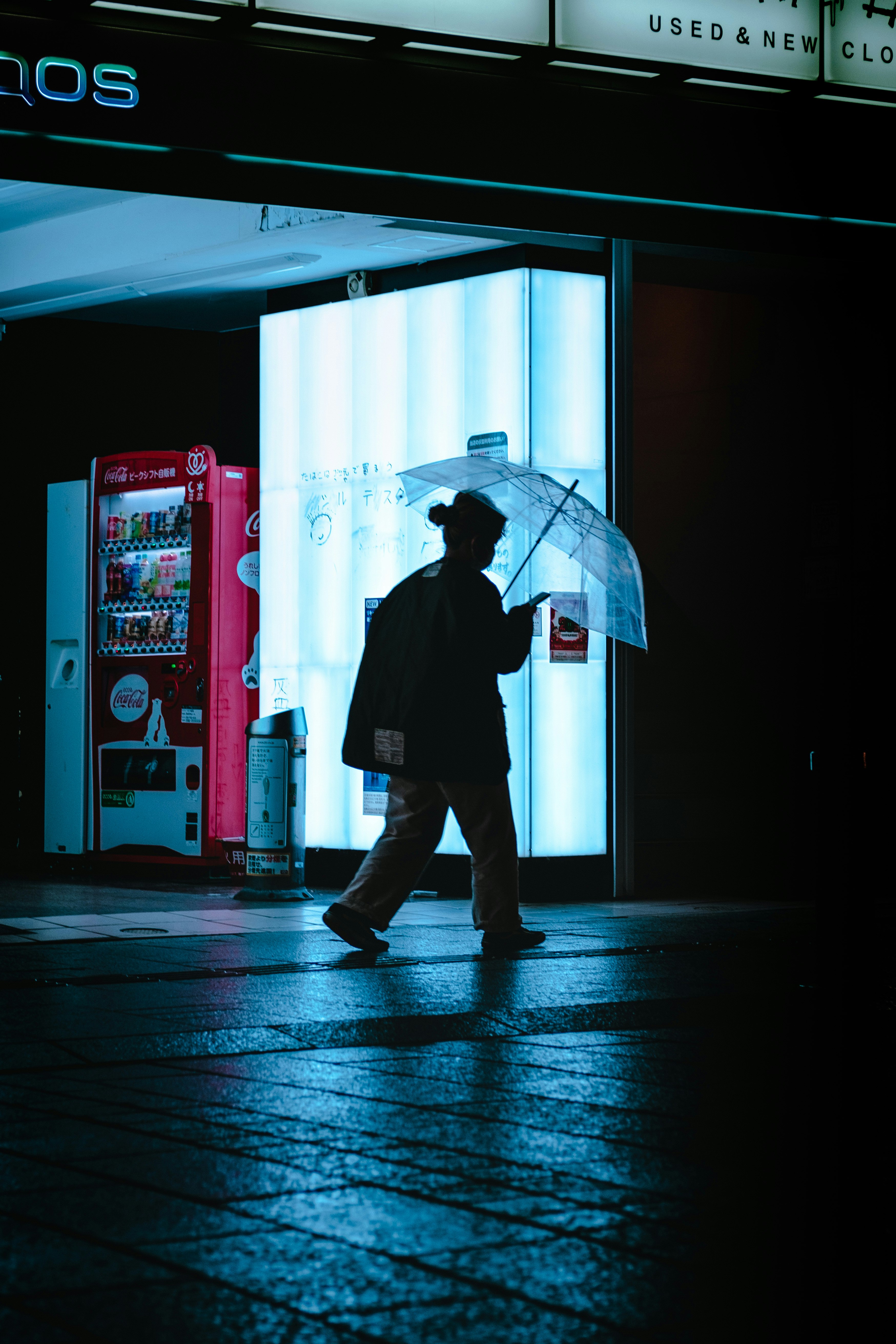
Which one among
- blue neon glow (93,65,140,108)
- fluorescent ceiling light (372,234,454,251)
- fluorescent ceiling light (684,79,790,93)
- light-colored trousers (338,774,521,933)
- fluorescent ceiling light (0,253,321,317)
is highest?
fluorescent ceiling light (0,253,321,317)

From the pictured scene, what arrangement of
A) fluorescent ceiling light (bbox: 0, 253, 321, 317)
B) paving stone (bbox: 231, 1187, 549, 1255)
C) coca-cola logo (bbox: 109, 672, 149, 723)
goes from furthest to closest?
1. coca-cola logo (bbox: 109, 672, 149, 723)
2. fluorescent ceiling light (bbox: 0, 253, 321, 317)
3. paving stone (bbox: 231, 1187, 549, 1255)

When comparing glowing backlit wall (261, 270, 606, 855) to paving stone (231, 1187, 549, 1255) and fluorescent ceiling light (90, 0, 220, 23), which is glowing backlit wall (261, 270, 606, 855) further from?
paving stone (231, 1187, 549, 1255)

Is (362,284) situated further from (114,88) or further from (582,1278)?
(582,1278)

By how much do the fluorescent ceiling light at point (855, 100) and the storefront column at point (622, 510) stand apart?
11.8 ft

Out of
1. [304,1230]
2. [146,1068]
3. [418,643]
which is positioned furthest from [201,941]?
[304,1230]

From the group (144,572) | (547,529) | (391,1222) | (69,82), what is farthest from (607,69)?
(144,572)

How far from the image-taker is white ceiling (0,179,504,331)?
1025cm

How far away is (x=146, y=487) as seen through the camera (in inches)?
483

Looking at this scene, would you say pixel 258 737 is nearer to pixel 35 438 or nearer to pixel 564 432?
pixel 564 432

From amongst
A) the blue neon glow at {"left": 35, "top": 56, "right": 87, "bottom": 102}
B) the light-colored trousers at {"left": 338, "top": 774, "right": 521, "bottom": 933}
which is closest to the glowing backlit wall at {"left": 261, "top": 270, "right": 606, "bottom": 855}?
the light-colored trousers at {"left": 338, "top": 774, "right": 521, "bottom": 933}

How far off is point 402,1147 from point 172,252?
891 centimetres

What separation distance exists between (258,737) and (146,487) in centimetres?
309

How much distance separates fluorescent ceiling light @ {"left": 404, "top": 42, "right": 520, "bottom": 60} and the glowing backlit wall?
3980 millimetres

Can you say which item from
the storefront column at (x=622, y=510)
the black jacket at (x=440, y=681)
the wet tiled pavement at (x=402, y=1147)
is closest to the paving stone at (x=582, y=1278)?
the wet tiled pavement at (x=402, y=1147)
